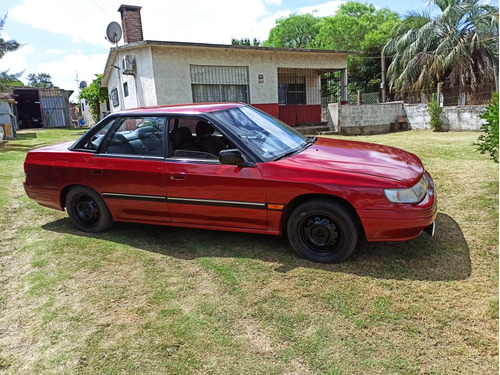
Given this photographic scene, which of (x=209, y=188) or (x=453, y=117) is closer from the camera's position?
(x=209, y=188)

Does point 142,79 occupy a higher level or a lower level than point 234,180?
higher

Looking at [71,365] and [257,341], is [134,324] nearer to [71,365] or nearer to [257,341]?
[71,365]

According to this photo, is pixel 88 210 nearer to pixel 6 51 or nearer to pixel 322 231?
pixel 322 231

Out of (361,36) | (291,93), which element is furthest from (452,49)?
(361,36)

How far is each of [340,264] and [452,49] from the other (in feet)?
69.1

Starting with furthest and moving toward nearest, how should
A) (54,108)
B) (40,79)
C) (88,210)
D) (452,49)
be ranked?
1. (40,79)
2. (54,108)
3. (452,49)
4. (88,210)

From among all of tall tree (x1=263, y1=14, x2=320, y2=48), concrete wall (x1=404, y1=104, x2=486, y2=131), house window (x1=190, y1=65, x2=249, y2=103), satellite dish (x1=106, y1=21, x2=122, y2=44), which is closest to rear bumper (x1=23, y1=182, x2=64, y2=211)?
house window (x1=190, y1=65, x2=249, y2=103)

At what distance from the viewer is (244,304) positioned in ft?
9.37

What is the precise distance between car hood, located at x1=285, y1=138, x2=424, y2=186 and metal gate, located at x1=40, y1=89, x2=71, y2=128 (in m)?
35.9

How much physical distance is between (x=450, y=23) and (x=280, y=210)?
2286cm

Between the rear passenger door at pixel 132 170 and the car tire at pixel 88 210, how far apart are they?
139 mm

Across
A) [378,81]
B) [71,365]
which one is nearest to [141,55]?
[71,365]

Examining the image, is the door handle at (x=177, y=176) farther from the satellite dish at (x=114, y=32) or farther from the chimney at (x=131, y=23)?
the chimney at (x=131, y=23)

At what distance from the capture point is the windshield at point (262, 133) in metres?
3.69
